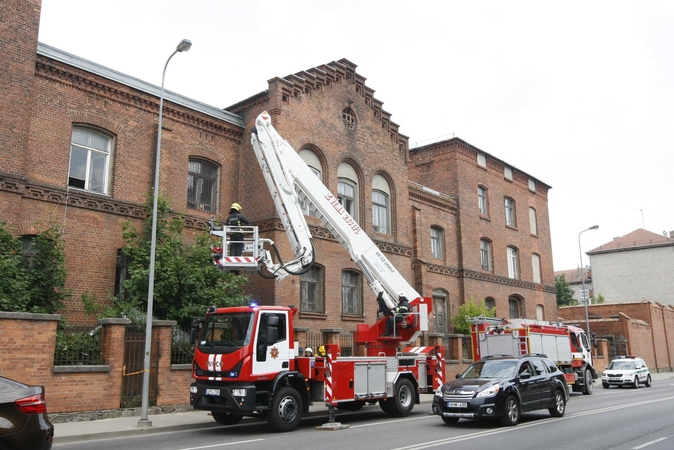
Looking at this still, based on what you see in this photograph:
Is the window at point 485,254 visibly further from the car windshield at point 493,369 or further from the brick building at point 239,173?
the car windshield at point 493,369

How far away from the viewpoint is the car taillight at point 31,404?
710cm

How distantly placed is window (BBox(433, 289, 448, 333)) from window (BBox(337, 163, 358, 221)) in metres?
7.89

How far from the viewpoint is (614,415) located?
15.1 m

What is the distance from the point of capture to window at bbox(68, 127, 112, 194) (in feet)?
61.9

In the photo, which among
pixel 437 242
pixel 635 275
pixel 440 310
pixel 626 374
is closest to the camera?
pixel 626 374

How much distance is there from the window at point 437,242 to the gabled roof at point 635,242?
131 ft

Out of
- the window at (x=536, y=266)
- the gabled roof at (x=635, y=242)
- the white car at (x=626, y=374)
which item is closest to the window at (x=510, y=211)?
the window at (x=536, y=266)

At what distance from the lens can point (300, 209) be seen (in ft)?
52.4

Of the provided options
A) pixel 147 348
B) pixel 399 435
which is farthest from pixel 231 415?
A: pixel 399 435

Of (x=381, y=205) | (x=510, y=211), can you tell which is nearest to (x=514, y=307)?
(x=510, y=211)

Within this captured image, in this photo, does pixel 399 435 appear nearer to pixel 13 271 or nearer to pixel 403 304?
pixel 403 304

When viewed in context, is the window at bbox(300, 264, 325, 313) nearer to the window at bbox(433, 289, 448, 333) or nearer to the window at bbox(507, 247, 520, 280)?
the window at bbox(433, 289, 448, 333)

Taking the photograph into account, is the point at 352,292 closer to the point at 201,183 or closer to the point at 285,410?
the point at 201,183

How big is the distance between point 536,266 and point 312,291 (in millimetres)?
22295
